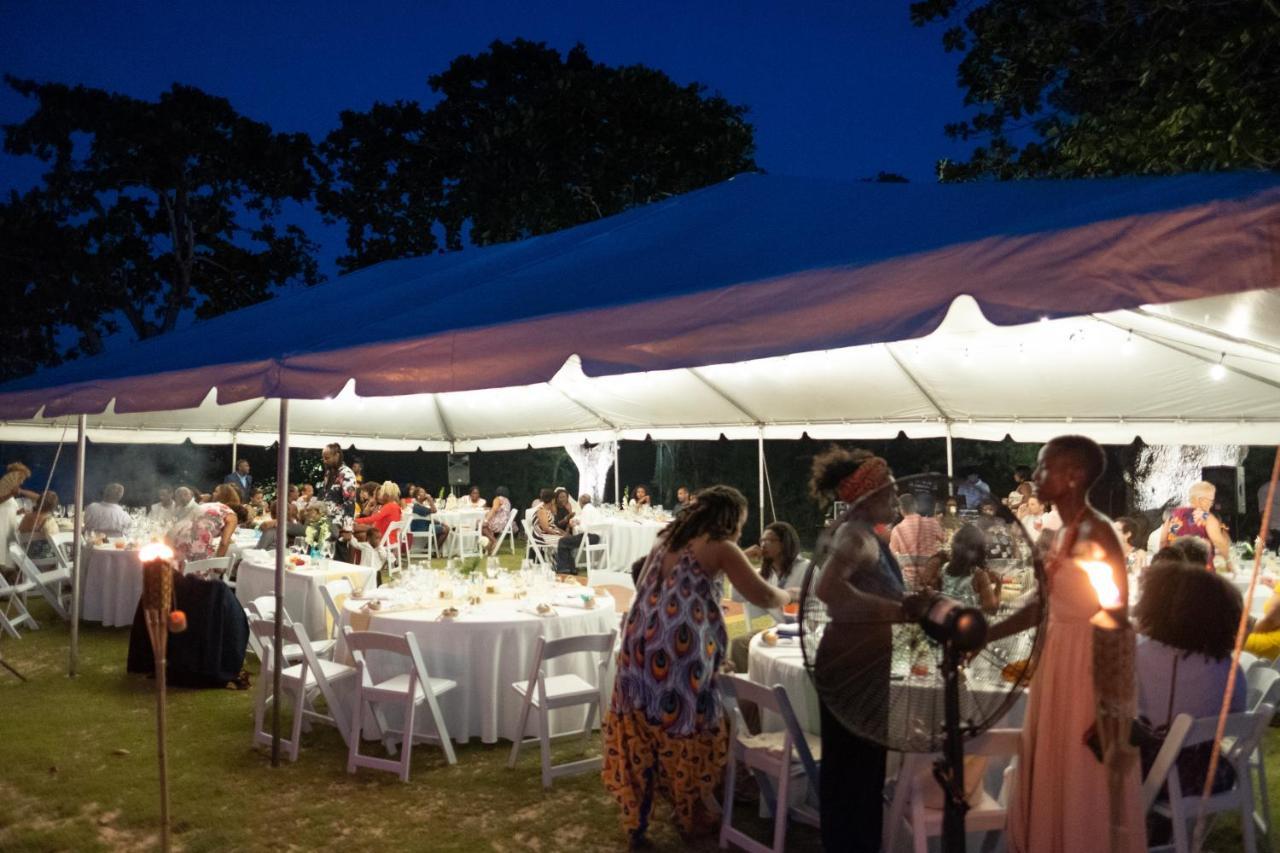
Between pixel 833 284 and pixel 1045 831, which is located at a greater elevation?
pixel 833 284

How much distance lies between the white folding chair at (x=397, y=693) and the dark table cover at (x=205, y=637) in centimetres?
221

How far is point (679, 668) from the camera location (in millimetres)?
3855

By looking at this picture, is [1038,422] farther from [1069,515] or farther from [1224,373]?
[1069,515]

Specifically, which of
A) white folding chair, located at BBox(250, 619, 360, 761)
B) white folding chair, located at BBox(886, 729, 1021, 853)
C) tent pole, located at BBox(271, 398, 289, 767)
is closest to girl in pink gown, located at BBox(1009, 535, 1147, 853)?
white folding chair, located at BBox(886, 729, 1021, 853)

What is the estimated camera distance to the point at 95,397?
6.23 metres

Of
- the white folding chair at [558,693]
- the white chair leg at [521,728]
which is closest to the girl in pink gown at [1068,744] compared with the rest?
A: the white folding chair at [558,693]

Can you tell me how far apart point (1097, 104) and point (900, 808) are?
814 cm

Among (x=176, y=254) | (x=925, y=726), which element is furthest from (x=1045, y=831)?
(x=176, y=254)

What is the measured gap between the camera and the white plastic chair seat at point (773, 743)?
12.7 feet

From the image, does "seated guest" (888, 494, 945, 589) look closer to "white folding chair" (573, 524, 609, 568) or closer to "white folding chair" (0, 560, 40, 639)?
"white folding chair" (0, 560, 40, 639)

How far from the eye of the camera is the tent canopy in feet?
8.13

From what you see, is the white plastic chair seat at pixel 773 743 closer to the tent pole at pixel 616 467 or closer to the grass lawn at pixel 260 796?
the grass lawn at pixel 260 796

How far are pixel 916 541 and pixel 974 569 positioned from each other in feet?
0.42

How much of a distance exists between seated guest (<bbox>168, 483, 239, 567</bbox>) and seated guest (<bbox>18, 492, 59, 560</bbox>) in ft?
11.7
